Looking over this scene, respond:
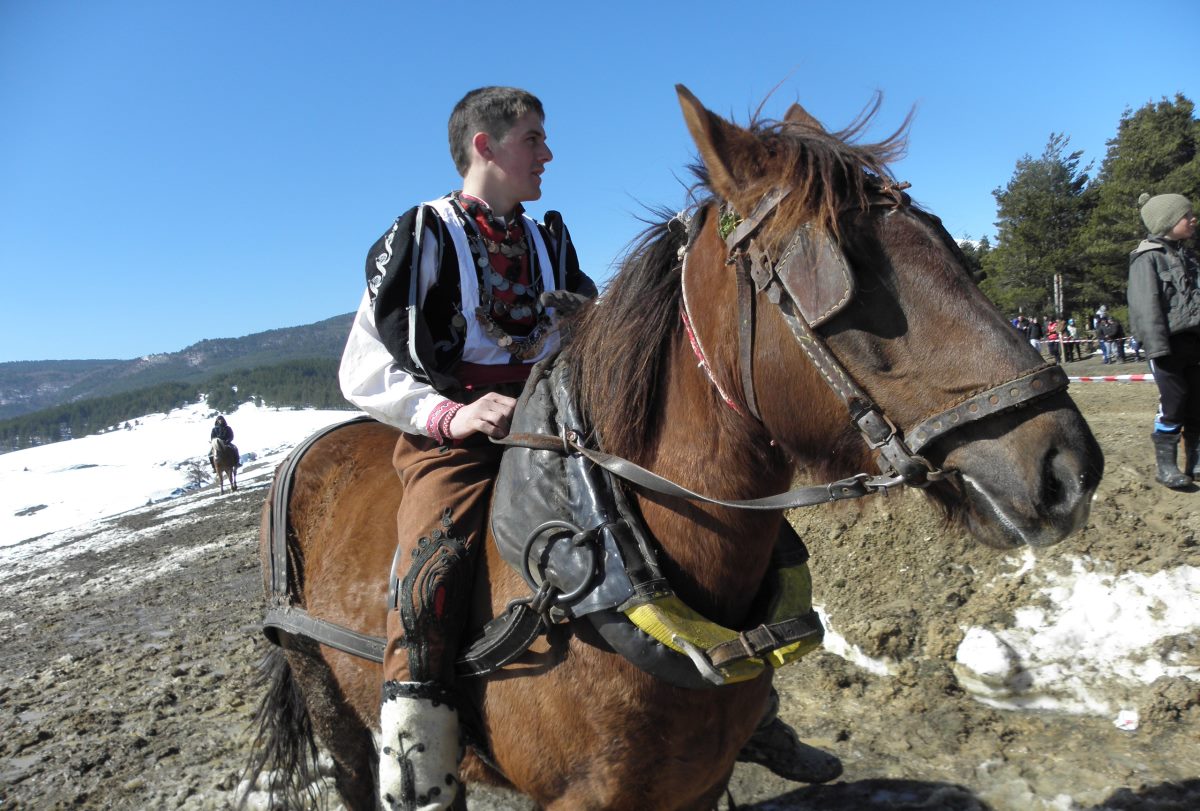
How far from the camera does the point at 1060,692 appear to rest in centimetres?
386

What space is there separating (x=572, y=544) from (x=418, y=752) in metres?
0.77

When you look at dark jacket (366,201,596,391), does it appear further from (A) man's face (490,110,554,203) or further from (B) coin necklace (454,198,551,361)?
(A) man's face (490,110,554,203)

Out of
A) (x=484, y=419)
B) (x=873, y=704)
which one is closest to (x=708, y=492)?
(x=484, y=419)

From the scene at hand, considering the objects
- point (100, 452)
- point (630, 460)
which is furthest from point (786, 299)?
point (100, 452)

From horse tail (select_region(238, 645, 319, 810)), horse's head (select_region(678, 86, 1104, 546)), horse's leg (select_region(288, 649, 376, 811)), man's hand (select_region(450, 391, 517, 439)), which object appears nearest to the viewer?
horse's head (select_region(678, 86, 1104, 546))

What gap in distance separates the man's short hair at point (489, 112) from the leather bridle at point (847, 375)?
3.75 ft

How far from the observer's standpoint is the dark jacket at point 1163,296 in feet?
17.6

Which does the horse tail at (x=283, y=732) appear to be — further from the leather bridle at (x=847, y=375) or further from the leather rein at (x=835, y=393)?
the leather bridle at (x=847, y=375)

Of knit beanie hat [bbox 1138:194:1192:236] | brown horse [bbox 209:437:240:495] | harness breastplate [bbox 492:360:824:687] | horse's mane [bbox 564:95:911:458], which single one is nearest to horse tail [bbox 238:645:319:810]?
harness breastplate [bbox 492:360:824:687]

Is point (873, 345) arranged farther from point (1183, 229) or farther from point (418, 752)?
point (1183, 229)

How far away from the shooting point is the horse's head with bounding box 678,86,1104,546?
4.58ft

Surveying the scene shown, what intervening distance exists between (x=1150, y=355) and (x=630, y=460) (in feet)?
18.0

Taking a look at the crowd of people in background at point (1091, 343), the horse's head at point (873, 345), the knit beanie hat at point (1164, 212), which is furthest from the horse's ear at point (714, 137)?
the crowd of people in background at point (1091, 343)

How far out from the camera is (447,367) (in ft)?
7.88
